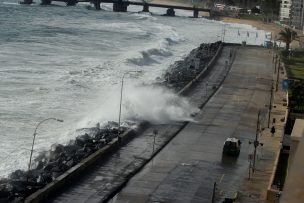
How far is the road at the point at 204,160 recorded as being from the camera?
71.7ft

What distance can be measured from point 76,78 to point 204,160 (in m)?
27.1

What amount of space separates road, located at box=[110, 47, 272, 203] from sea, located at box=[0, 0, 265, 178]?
246cm

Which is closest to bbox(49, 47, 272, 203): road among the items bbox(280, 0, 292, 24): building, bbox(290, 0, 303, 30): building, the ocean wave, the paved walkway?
the paved walkway

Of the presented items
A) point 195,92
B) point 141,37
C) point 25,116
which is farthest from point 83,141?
point 141,37

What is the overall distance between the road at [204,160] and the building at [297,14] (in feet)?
305

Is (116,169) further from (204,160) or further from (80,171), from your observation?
(204,160)

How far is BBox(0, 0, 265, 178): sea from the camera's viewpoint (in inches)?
1289

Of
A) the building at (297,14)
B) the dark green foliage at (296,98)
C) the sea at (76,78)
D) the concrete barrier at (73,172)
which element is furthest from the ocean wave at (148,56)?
the building at (297,14)

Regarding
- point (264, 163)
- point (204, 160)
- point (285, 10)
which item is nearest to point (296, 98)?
point (264, 163)

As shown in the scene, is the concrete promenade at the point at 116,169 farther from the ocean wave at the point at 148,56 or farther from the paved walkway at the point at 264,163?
the ocean wave at the point at 148,56

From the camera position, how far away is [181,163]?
→ 2591cm

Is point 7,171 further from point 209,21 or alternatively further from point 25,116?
point 209,21

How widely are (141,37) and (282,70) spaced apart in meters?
40.7

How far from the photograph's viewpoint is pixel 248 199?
21.0 m
